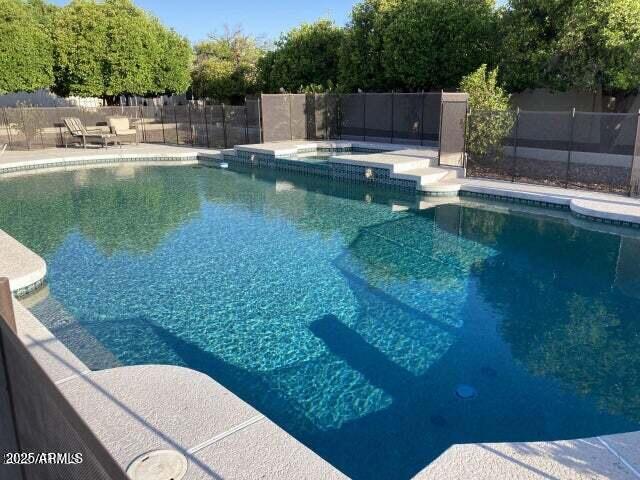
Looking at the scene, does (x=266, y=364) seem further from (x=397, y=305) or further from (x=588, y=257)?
(x=588, y=257)

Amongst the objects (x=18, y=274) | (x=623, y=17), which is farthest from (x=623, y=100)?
(x=18, y=274)

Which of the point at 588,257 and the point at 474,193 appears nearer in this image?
the point at 588,257

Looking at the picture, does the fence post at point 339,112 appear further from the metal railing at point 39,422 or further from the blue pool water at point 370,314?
the metal railing at point 39,422

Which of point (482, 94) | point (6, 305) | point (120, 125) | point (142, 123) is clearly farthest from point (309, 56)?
point (6, 305)

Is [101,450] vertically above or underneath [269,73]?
underneath

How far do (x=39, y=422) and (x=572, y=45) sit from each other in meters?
15.3

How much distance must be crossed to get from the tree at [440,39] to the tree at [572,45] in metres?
1.06

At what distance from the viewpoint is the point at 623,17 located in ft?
42.6

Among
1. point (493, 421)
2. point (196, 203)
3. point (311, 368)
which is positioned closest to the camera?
point (493, 421)

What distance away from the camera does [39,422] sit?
1471 millimetres

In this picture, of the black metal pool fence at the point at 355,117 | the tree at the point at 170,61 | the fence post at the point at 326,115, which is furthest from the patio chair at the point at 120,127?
the tree at the point at 170,61

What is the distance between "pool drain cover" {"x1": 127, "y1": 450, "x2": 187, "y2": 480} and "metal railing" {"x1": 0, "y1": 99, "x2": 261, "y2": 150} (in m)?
16.1

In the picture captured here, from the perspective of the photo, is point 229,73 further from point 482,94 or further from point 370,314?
point 370,314

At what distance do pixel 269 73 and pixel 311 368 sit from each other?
2232 centimetres
